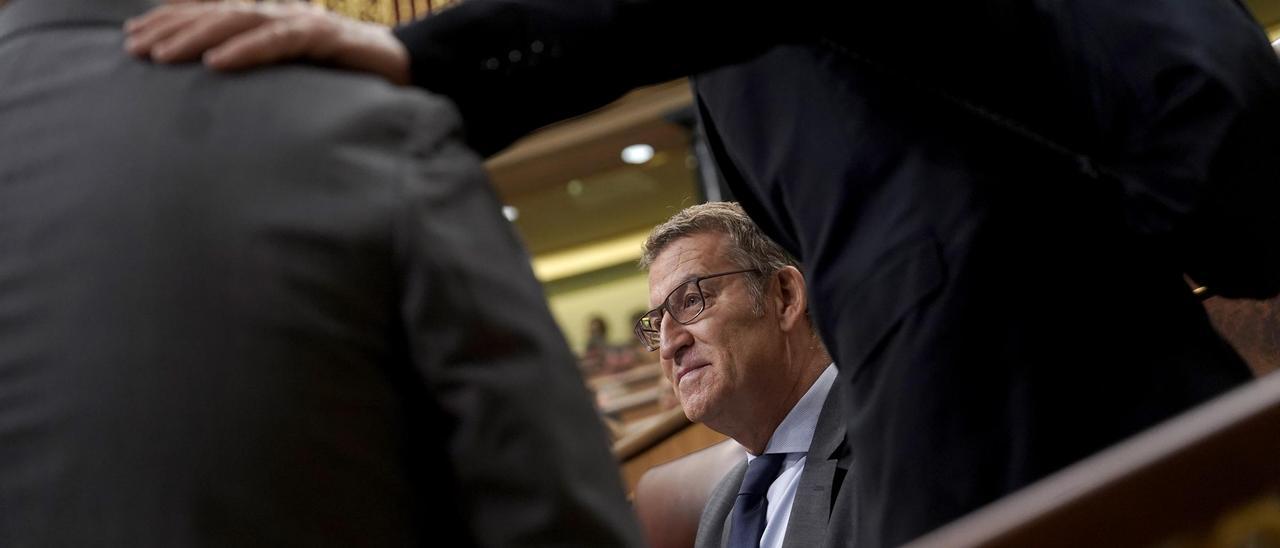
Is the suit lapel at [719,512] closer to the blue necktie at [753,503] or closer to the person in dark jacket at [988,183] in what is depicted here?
the blue necktie at [753,503]

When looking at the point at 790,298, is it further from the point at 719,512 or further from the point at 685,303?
the point at 719,512

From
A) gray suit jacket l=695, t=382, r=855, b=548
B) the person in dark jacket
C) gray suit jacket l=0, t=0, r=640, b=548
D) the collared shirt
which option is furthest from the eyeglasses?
gray suit jacket l=0, t=0, r=640, b=548

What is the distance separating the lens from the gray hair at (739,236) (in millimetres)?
2422

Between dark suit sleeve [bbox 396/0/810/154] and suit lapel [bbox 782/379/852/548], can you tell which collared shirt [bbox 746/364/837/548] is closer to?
suit lapel [bbox 782/379/852/548]

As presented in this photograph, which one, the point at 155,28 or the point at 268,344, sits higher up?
the point at 155,28

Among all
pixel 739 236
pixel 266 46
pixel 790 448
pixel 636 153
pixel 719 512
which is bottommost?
pixel 636 153

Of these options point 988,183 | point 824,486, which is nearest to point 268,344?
point 988,183

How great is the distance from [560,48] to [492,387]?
0.29 meters

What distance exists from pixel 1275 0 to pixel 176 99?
7.56 meters

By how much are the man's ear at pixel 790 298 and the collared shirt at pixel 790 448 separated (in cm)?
12

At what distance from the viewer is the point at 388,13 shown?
19.1ft

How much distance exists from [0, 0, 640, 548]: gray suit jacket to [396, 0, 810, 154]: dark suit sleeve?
12cm

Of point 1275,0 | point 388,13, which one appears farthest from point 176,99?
point 1275,0

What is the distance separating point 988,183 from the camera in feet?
3.16
